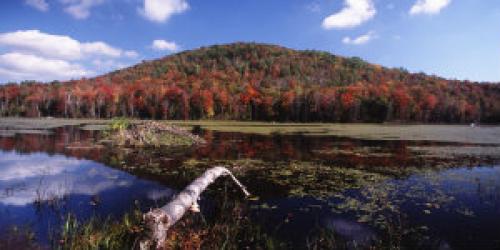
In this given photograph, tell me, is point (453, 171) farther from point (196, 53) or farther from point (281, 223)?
point (196, 53)

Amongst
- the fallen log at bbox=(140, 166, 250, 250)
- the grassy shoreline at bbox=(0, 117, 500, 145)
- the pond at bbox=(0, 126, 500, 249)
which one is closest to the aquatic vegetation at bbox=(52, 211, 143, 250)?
the fallen log at bbox=(140, 166, 250, 250)

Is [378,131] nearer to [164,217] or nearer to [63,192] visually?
[63,192]

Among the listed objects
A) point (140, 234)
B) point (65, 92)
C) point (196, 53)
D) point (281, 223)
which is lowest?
point (281, 223)

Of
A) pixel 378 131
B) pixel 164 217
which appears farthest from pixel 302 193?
pixel 378 131

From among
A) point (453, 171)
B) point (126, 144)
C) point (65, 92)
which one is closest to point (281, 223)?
point (453, 171)

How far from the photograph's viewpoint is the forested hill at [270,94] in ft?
298

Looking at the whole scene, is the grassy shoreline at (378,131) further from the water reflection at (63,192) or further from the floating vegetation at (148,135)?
the water reflection at (63,192)

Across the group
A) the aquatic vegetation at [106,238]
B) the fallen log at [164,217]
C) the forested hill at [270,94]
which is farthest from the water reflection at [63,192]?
the forested hill at [270,94]

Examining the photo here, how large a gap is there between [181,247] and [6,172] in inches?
484

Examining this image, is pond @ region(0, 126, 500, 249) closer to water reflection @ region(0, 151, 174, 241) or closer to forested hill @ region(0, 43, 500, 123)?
water reflection @ region(0, 151, 174, 241)

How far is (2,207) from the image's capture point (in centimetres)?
951

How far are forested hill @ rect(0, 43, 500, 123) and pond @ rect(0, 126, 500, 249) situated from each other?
74.4 metres

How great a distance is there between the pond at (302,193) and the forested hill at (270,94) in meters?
74.4

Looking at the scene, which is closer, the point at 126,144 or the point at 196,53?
the point at 126,144
